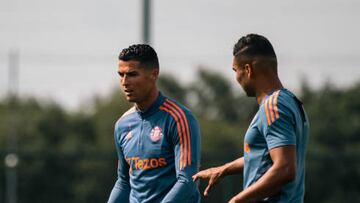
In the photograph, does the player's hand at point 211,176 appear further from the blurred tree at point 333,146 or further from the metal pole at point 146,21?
the blurred tree at point 333,146

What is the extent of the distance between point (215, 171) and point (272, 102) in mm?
863

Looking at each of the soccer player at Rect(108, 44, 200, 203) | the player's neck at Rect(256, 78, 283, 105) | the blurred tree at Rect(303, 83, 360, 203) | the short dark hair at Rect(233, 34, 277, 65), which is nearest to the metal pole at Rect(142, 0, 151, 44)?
the soccer player at Rect(108, 44, 200, 203)

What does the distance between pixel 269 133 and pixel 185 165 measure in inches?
62.2

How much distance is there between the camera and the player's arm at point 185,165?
740cm

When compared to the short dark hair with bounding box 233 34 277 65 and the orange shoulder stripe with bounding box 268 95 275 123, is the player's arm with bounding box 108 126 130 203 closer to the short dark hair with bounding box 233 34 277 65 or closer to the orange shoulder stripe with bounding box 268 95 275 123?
the short dark hair with bounding box 233 34 277 65

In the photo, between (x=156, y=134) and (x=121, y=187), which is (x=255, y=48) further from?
(x=121, y=187)

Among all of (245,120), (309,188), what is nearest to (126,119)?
(309,188)

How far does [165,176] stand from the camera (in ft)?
25.0

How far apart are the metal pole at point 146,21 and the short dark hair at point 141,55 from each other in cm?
1094

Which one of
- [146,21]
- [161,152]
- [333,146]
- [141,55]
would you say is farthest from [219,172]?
[333,146]

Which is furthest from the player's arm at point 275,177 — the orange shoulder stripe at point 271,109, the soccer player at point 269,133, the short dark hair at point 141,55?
the short dark hair at point 141,55

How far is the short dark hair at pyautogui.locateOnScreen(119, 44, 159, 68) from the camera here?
25.5ft

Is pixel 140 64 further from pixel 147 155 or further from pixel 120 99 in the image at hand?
pixel 120 99

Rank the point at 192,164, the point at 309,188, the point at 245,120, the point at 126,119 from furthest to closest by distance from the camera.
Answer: the point at 245,120 < the point at 309,188 < the point at 126,119 < the point at 192,164
